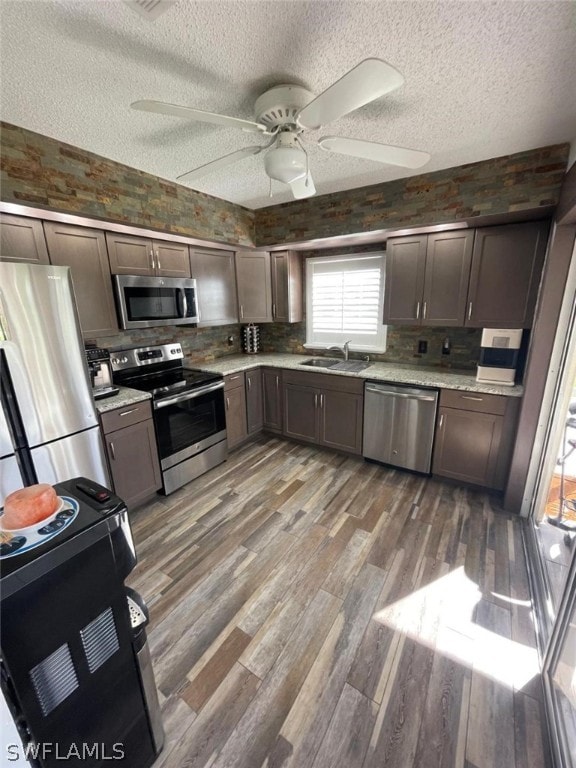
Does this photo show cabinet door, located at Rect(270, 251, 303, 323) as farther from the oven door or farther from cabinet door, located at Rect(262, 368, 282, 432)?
the oven door

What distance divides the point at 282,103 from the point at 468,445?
2.67 m

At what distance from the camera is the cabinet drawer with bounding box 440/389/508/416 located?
2.41m

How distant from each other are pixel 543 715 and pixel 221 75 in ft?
10.4

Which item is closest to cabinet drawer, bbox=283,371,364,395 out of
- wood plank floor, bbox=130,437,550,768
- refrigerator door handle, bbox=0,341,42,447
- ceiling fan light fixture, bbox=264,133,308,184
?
wood plank floor, bbox=130,437,550,768

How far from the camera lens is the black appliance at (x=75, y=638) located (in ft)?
2.37

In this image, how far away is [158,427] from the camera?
2.54 metres

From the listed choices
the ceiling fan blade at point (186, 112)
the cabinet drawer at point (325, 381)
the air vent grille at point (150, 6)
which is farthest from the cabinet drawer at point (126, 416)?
the air vent grille at point (150, 6)

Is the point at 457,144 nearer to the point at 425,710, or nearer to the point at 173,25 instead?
the point at 173,25

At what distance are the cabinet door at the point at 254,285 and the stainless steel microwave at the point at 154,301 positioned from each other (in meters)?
0.71

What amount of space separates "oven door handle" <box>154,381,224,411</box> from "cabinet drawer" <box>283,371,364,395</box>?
792 millimetres

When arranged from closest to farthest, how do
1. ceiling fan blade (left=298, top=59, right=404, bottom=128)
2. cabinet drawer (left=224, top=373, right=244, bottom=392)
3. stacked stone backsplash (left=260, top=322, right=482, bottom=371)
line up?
1. ceiling fan blade (left=298, top=59, right=404, bottom=128)
2. stacked stone backsplash (left=260, top=322, right=482, bottom=371)
3. cabinet drawer (left=224, top=373, right=244, bottom=392)

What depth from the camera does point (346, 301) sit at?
11.8 ft

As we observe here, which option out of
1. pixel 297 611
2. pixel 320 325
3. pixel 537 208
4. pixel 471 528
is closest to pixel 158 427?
pixel 297 611

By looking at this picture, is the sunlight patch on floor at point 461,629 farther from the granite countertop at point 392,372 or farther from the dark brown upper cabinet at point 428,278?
the dark brown upper cabinet at point 428,278
